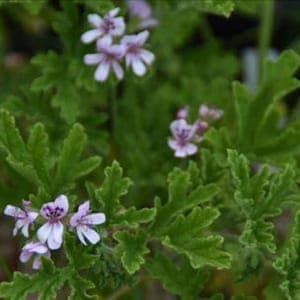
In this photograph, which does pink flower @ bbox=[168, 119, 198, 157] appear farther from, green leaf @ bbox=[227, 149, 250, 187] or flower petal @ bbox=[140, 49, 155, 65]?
green leaf @ bbox=[227, 149, 250, 187]

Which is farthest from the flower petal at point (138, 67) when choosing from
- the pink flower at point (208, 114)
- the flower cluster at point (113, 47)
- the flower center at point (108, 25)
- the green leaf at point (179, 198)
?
the green leaf at point (179, 198)

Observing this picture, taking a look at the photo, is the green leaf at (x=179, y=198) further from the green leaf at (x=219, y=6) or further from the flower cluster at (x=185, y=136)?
the green leaf at (x=219, y=6)

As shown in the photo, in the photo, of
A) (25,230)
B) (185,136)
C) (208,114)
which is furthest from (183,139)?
(25,230)

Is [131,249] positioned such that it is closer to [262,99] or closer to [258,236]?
[258,236]

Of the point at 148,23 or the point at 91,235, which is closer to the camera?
the point at 91,235

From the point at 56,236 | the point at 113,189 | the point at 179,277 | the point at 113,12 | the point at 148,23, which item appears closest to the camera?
the point at 56,236

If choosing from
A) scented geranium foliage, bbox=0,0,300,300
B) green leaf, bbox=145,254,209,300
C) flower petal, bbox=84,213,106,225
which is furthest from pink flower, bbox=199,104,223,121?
flower petal, bbox=84,213,106,225
